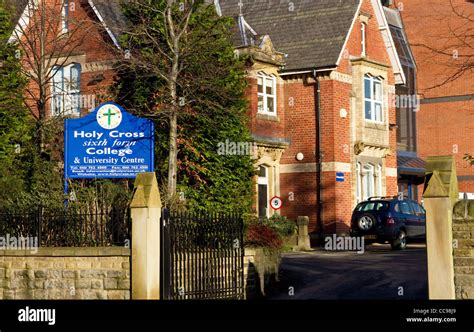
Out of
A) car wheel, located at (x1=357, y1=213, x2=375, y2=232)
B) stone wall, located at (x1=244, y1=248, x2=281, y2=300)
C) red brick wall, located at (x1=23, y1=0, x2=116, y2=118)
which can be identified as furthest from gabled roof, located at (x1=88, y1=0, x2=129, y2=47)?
stone wall, located at (x1=244, y1=248, x2=281, y2=300)

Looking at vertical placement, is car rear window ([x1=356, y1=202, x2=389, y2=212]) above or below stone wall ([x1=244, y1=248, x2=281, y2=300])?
above

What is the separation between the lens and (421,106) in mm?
48344

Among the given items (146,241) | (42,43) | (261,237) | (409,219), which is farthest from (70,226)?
(409,219)

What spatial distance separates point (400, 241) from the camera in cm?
2936

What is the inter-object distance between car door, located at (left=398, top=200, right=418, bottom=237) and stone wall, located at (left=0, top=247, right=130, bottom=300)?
15.6 m

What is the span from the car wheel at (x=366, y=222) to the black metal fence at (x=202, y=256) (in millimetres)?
12318

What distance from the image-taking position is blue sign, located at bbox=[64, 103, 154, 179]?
1900 centimetres

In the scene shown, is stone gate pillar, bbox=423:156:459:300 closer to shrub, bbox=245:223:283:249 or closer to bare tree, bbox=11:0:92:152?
shrub, bbox=245:223:283:249

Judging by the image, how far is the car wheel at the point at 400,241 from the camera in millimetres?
29155

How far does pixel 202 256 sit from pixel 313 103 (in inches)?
721

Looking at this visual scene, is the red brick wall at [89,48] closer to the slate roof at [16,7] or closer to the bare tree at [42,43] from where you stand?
the bare tree at [42,43]

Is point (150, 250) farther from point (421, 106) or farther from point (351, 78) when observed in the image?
point (421, 106)

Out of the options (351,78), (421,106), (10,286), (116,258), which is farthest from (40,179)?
(421,106)

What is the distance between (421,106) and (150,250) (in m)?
35.1
